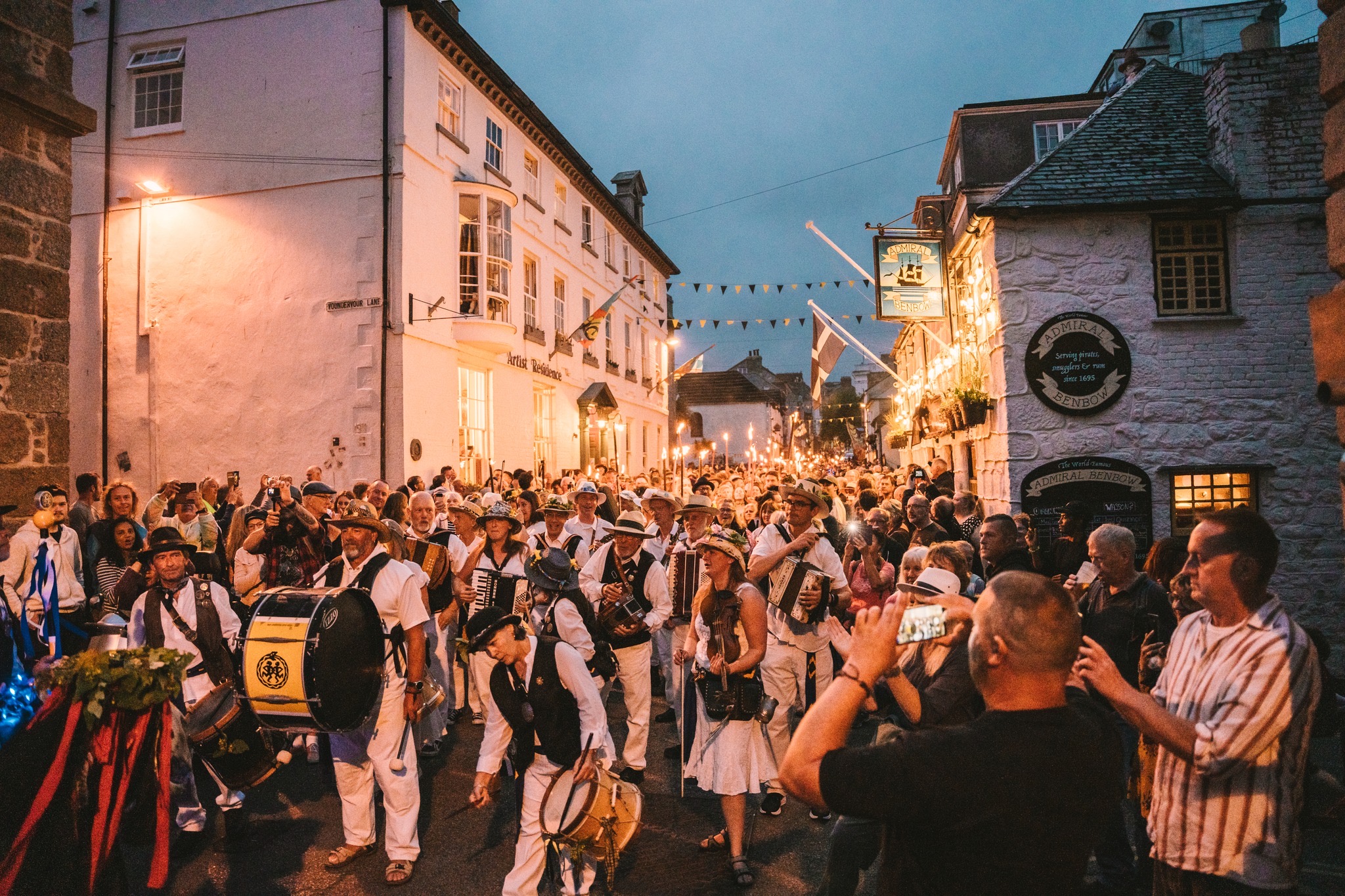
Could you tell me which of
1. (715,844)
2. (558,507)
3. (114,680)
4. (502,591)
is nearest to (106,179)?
(558,507)

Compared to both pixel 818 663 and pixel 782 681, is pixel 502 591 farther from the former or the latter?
pixel 818 663

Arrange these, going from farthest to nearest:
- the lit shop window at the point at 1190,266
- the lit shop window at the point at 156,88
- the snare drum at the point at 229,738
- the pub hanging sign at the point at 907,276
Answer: the lit shop window at the point at 156,88 → the pub hanging sign at the point at 907,276 → the lit shop window at the point at 1190,266 → the snare drum at the point at 229,738

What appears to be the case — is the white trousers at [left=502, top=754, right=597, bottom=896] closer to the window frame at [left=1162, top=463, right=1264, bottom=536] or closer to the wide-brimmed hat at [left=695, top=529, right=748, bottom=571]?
the wide-brimmed hat at [left=695, top=529, right=748, bottom=571]

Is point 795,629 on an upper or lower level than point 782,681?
upper

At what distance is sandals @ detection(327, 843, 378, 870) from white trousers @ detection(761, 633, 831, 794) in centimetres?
264

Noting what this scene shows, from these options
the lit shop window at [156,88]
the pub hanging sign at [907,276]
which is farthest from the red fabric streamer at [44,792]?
the lit shop window at [156,88]

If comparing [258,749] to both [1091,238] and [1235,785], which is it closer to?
[1235,785]

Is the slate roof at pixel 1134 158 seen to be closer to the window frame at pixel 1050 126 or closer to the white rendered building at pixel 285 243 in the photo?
the window frame at pixel 1050 126

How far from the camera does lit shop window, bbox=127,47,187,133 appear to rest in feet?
53.4

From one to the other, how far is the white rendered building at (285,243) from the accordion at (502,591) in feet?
29.0

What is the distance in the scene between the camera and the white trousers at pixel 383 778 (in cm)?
461

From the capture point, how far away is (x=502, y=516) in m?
6.72

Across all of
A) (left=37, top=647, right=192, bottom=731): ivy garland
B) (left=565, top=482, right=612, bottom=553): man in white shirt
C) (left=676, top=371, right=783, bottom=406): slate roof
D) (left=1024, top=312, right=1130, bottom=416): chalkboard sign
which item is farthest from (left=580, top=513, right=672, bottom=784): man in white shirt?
(left=676, top=371, right=783, bottom=406): slate roof

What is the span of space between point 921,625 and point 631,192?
31.1m
